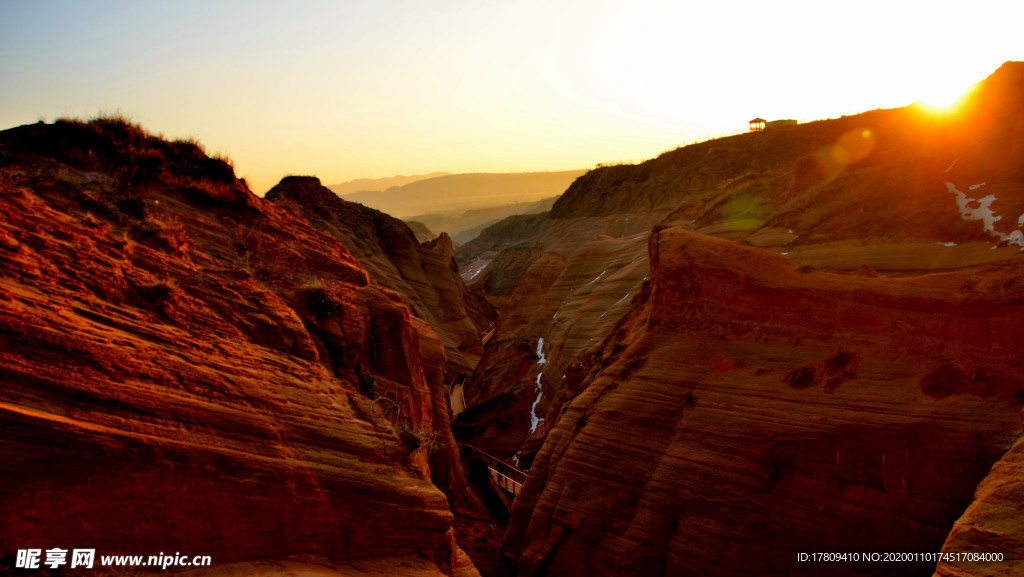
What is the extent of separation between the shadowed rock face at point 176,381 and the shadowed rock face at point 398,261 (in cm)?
2154

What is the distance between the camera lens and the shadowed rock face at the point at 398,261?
113ft

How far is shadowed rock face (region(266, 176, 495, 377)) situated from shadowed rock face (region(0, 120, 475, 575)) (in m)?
21.5

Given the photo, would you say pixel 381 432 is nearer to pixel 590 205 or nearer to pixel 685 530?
pixel 685 530

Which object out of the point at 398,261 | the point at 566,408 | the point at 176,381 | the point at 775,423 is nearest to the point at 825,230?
the point at 775,423

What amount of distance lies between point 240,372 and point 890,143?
20.9 metres

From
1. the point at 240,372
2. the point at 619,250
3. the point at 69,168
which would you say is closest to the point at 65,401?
the point at 240,372

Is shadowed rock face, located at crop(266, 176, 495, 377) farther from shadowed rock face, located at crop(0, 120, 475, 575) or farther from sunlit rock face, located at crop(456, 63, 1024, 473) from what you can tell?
shadowed rock face, located at crop(0, 120, 475, 575)

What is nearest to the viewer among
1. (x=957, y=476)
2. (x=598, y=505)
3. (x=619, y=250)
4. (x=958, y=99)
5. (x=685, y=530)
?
(x=957, y=476)

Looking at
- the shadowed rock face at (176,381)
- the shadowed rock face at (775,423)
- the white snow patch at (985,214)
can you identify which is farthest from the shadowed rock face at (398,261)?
the white snow patch at (985,214)

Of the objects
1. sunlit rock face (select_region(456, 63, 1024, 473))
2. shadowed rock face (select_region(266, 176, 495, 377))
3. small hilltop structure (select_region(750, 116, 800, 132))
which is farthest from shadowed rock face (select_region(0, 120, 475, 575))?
small hilltop structure (select_region(750, 116, 800, 132))

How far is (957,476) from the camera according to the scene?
30.9 feet

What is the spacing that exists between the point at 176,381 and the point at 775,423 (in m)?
9.21

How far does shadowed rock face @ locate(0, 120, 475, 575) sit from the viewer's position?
6594mm

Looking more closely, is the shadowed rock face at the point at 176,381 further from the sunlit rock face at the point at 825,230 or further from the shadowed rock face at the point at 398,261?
the shadowed rock face at the point at 398,261
